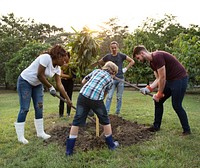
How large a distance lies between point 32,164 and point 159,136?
2.17 metres

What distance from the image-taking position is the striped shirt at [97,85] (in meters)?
3.71

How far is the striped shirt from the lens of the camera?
3.71 meters

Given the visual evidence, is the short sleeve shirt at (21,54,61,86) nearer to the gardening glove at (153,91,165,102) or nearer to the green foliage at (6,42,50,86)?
the gardening glove at (153,91,165,102)

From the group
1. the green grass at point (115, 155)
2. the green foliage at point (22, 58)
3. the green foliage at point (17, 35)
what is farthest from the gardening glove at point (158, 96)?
the green foliage at point (17, 35)

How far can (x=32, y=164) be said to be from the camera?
11.3ft

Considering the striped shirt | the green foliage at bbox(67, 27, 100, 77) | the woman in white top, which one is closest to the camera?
the striped shirt

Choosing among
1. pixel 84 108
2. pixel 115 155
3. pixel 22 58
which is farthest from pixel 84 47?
pixel 22 58

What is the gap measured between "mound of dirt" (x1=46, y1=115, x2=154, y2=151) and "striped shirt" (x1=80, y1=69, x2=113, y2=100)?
78 cm

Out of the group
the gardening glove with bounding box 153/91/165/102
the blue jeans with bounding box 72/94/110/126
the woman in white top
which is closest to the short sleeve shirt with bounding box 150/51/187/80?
the gardening glove with bounding box 153/91/165/102

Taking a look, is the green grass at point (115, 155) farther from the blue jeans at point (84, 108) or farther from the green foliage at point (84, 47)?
the green foliage at point (84, 47)

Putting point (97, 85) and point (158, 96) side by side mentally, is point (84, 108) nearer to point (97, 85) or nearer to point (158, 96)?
point (97, 85)

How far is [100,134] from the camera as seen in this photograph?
190 inches

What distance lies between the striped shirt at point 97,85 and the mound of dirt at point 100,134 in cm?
78

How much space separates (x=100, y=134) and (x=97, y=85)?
140 centimetres
